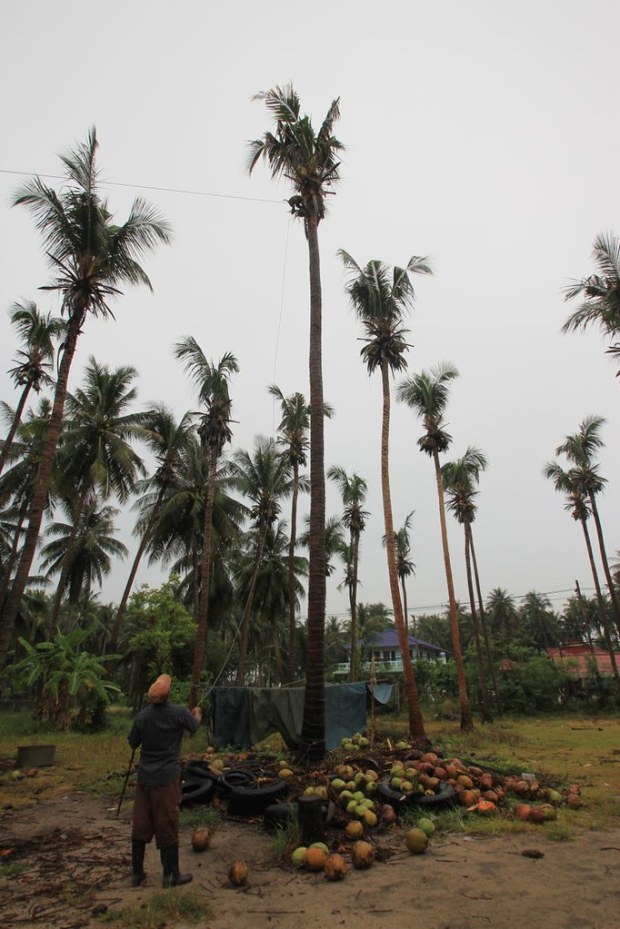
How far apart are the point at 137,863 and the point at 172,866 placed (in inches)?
13.5

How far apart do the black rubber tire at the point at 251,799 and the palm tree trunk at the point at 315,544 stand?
2.15 metres

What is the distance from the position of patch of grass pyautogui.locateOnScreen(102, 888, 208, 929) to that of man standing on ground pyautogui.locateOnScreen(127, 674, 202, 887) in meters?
0.45

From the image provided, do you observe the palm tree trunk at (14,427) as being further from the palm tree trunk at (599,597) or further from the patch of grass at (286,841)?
the palm tree trunk at (599,597)

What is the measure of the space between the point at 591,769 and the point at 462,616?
55317mm

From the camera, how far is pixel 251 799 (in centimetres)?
723

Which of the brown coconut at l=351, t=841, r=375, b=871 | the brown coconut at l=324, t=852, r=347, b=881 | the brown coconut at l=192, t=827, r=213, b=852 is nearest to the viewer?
the brown coconut at l=324, t=852, r=347, b=881

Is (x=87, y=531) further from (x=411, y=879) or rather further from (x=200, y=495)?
(x=411, y=879)

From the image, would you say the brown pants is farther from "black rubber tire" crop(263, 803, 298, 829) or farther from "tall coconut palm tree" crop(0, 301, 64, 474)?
"tall coconut palm tree" crop(0, 301, 64, 474)

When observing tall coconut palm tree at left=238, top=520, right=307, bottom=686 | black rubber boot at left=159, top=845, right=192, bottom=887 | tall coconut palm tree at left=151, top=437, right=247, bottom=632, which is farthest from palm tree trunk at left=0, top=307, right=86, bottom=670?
tall coconut palm tree at left=238, top=520, right=307, bottom=686

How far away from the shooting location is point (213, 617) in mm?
31266

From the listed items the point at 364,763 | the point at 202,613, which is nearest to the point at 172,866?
the point at 364,763

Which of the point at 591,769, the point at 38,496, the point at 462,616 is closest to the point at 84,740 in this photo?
the point at 38,496

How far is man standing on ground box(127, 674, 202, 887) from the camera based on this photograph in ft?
15.8

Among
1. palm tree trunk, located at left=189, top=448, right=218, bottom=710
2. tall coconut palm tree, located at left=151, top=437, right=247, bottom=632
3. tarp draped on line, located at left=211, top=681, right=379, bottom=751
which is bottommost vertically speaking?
tarp draped on line, located at left=211, top=681, right=379, bottom=751
